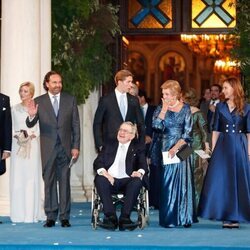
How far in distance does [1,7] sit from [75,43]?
1.55 metres

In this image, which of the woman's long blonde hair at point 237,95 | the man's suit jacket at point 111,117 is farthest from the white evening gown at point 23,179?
the woman's long blonde hair at point 237,95

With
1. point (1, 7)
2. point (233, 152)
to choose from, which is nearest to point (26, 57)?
point (1, 7)

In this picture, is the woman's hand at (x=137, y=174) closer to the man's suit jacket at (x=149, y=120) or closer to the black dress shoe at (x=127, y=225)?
the black dress shoe at (x=127, y=225)

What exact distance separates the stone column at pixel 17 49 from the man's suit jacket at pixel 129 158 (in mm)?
1955

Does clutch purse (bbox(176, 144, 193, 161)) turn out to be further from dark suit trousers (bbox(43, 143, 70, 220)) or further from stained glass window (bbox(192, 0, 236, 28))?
stained glass window (bbox(192, 0, 236, 28))

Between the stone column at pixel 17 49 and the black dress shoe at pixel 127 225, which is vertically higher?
the stone column at pixel 17 49

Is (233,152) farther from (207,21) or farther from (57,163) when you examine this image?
(207,21)

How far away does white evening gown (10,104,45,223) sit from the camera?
13.6 meters

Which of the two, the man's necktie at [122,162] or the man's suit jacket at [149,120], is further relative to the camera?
the man's suit jacket at [149,120]

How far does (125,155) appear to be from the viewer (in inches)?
512

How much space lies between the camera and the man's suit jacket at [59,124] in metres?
13.1

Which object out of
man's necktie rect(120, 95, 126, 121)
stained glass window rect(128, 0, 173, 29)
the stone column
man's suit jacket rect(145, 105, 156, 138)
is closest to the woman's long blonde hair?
man's necktie rect(120, 95, 126, 121)

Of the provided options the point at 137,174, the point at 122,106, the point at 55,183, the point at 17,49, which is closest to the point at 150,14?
the point at 17,49

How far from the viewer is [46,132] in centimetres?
1313
